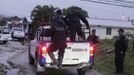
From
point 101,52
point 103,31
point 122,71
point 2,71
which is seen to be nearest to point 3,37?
point 103,31

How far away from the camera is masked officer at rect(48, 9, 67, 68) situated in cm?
1420

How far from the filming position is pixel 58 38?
46.6ft

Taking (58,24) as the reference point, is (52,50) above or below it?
below

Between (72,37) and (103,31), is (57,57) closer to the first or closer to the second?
(72,37)

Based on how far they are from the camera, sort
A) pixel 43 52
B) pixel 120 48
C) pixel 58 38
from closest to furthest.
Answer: pixel 58 38, pixel 43 52, pixel 120 48

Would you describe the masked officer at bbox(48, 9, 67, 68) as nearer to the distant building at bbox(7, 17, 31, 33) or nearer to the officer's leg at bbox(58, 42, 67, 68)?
the officer's leg at bbox(58, 42, 67, 68)

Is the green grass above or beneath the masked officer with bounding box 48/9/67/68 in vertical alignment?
beneath

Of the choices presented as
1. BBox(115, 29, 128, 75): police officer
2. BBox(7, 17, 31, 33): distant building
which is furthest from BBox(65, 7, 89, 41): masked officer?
BBox(7, 17, 31, 33): distant building

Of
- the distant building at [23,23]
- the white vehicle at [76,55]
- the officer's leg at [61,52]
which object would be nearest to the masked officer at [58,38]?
the officer's leg at [61,52]

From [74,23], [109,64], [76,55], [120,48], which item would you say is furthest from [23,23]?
[76,55]

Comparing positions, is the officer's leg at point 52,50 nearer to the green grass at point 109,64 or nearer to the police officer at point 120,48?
the police officer at point 120,48

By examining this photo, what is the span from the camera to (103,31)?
61.2m

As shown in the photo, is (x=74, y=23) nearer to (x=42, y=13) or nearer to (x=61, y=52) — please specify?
(x=61, y=52)

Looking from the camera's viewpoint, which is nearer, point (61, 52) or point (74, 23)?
point (61, 52)
